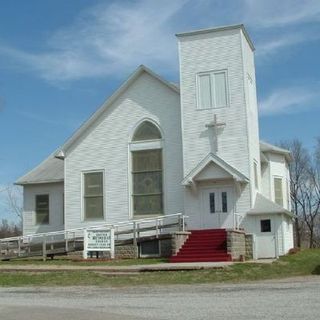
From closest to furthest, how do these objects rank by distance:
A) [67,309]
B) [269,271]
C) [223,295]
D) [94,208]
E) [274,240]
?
1. [67,309]
2. [223,295]
3. [269,271]
4. [274,240]
5. [94,208]

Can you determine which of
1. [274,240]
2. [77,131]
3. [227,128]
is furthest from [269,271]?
[77,131]

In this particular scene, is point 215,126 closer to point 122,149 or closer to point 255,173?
point 255,173

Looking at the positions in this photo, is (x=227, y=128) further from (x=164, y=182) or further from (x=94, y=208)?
(x=94, y=208)

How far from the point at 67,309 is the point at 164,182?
18246 mm

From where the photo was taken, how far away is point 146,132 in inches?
1225

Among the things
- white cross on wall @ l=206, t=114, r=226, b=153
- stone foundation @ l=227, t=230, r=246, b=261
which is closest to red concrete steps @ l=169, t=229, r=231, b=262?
stone foundation @ l=227, t=230, r=246, b=261

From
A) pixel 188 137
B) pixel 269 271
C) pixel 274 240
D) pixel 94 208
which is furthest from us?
pixel 94 208

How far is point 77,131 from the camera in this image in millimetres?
32188

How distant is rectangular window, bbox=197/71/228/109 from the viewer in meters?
29.2

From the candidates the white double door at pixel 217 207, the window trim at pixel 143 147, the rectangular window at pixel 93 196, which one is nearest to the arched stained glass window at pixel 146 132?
the window trim at pixel 143 147

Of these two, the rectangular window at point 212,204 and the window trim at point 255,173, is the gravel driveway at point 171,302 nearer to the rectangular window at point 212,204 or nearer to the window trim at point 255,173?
the rectangular window at point 212,204

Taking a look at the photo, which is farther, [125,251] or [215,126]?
[125,251]

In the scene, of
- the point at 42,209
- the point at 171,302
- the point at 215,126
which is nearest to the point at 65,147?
the point at 42,209

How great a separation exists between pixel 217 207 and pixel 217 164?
2137 mm
